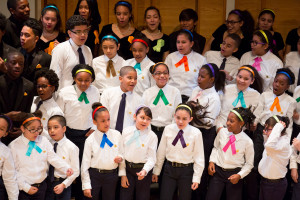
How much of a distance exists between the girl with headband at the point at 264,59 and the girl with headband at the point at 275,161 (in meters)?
0.86

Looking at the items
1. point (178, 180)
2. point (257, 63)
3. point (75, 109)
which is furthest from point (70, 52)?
point (257, 63)

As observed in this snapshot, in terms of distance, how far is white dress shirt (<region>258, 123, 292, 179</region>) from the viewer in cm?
420

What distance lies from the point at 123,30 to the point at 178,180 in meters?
2.10

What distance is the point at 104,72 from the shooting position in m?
4.92

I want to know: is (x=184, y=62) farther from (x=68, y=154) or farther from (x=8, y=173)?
(x=8, y=173)

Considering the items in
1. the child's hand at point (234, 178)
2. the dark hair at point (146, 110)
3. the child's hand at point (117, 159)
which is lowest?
the child's hand at point (234, 178)

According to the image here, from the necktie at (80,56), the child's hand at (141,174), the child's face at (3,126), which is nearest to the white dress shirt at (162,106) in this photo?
the child's hand at (141,174)

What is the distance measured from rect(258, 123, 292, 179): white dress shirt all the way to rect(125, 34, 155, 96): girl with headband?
5.04 ft

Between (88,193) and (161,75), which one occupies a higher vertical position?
(161,75)

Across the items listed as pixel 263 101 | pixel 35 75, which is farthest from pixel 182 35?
pixel 35 75

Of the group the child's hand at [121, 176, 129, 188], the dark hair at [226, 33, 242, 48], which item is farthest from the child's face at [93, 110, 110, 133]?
the dark hair at [226, 33, 242, 48]

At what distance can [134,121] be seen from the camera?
4.59 meters

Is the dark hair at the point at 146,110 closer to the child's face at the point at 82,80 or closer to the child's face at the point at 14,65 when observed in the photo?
the child's face at the point at 82,80

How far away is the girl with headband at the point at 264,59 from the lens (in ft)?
16.9
